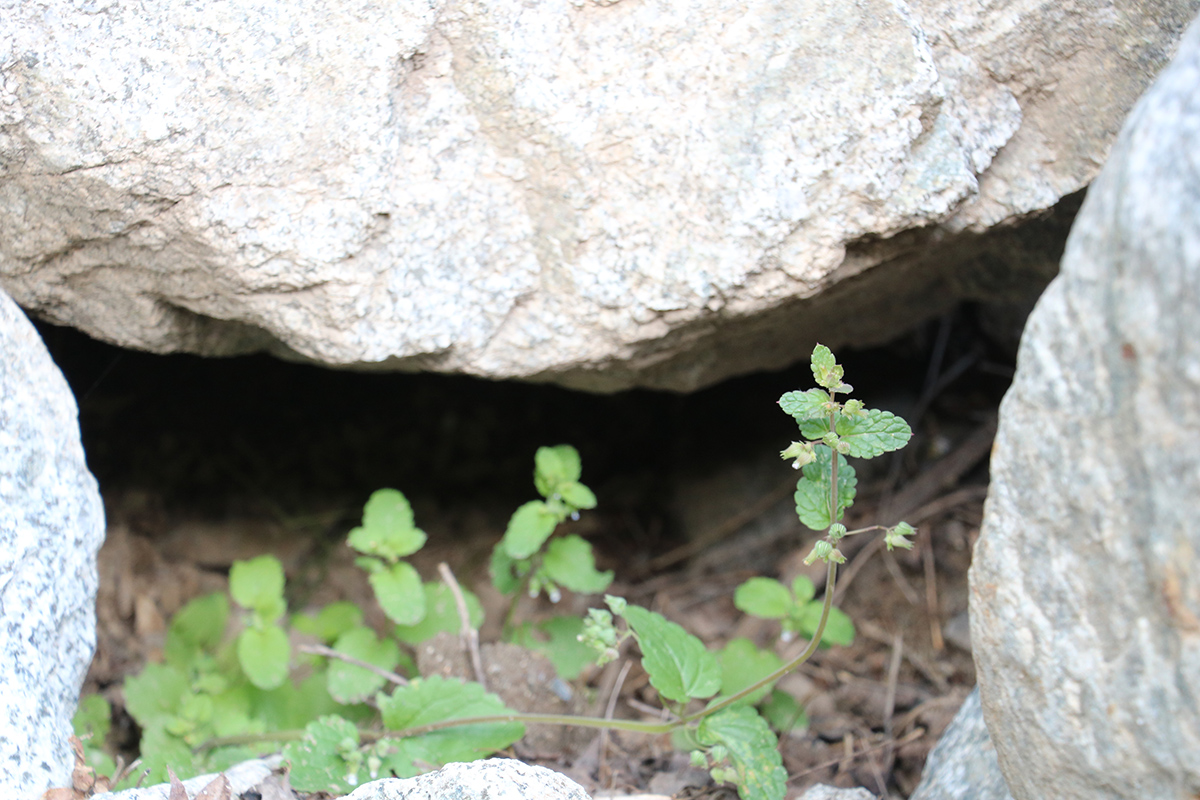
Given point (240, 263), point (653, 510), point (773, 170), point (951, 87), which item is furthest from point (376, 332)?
point (653, 510)

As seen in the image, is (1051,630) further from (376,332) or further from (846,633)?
(376,332)

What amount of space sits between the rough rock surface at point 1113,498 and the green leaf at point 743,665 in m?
0.75

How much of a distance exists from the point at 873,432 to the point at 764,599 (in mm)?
701

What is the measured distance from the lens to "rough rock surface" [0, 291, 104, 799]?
1252 millimetres

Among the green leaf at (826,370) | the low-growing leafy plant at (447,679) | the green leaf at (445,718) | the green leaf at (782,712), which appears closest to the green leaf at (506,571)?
the low-growing leafy plant at (447,679)

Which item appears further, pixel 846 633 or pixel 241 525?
pixel 241 525

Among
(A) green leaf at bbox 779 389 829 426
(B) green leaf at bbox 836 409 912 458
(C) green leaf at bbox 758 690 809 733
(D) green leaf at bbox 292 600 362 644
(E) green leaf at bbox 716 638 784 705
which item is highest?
(A) green leaf at bbox 779 389 829 426

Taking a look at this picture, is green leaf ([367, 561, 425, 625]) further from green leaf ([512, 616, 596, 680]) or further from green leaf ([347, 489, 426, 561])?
green leaf ([512, 616, 596, 680])

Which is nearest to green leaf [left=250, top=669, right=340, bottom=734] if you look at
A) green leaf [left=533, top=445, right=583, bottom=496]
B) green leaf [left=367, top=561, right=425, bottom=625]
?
green leaf [left=367, top=561, right=425, bottom=625]

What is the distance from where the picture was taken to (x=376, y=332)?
60.2 inches

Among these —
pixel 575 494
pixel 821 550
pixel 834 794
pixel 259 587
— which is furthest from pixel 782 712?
pixel 259 587

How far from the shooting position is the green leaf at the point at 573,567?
188 cm

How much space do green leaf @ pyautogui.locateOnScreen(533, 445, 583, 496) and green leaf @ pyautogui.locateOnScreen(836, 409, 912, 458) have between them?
70 centimetres

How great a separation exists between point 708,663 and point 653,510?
1277 mm
